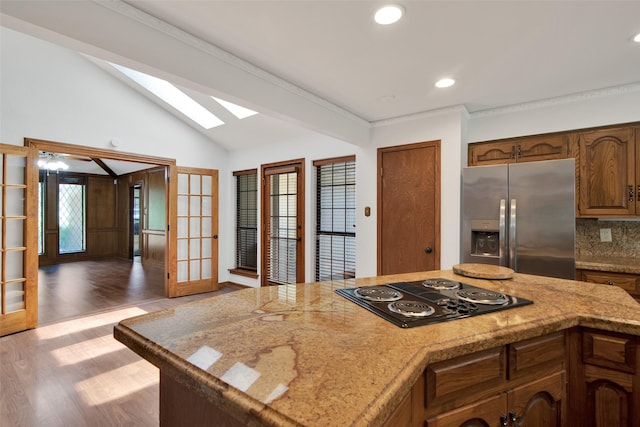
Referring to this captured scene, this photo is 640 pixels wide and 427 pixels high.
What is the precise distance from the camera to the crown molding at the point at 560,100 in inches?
107

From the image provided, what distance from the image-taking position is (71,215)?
8281 millimetres

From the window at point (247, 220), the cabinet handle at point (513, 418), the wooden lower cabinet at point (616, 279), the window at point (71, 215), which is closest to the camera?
the cabinet handle at point (513, 418)

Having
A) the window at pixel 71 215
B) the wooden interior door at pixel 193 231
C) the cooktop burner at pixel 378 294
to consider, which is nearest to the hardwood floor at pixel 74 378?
the wooden interior door at pixel 193 231

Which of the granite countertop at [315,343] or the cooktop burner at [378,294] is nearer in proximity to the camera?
the granite countertop at [315,343]

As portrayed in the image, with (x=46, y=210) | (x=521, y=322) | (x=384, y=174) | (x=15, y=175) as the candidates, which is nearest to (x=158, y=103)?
(x=15, y=175)

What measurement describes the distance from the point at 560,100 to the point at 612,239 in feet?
4.59

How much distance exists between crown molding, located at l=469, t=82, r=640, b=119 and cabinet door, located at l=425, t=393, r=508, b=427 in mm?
3015

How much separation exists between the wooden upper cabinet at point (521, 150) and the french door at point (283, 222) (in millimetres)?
2276

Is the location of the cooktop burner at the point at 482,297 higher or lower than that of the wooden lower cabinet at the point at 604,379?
higher

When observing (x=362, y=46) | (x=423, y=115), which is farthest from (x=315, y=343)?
(x=423, y=115)

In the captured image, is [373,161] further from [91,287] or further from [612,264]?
[91,287]

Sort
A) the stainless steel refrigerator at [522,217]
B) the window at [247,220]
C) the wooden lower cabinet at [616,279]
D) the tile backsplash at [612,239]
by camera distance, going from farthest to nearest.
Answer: the window at [247,220] → the tile backsplash at [612,239] → the stainless steel refrigerator at [522,217] → the wooden lower cabinet at [616,279]

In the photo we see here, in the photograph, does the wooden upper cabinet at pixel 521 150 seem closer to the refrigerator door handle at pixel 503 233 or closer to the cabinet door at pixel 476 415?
the refrigerator door handle at pixel 503 233

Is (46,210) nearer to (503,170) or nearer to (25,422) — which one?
(25,422)
